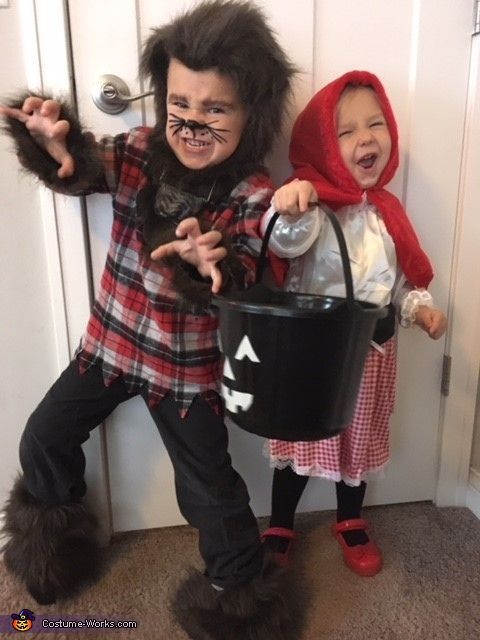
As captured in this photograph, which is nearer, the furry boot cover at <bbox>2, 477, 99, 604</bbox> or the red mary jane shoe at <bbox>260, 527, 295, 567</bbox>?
the furry boot cover at <bbox>2, 477, 99, 604</bbox>

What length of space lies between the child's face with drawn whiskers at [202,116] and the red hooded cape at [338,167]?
0.14m

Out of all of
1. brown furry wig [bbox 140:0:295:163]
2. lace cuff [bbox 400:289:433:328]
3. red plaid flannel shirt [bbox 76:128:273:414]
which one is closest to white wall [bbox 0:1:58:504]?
red plaid flannel shirt [bbox 76:128:273:414]

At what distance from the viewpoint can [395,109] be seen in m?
1.02

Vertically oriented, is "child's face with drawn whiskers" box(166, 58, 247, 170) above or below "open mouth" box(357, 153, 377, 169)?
above

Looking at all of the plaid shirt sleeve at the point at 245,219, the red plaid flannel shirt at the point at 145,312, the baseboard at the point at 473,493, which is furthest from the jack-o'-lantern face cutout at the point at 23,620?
the baseboard at the point at 473,493

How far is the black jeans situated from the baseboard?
571mm

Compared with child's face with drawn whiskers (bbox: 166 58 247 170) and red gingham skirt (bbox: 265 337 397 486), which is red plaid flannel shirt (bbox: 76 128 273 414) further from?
red gingham skirt (bbox: 265 337 397 486)

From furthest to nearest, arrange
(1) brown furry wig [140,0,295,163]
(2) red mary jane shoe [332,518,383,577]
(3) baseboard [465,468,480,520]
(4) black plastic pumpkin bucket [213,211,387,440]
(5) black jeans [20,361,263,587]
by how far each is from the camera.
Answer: (3) baseboard [465,468,480,520], (2) red mary jane shoe [332,518,383,577], (5) black jeans [20,361,263,587], (1) brown furry wig [140,0,295,163], (4) black plastic pumpkin bucket [213,211,387,440]

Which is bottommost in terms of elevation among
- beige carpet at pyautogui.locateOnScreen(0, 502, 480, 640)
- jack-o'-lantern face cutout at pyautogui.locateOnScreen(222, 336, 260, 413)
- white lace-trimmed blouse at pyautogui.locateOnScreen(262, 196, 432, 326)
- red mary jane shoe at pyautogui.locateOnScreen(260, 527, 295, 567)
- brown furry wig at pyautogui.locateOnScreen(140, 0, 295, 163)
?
beige carpet at pyautogui.locateOnScreen(0, 502, 480, 640)

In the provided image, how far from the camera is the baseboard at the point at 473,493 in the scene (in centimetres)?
120

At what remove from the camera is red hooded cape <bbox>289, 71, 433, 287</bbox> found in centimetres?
89

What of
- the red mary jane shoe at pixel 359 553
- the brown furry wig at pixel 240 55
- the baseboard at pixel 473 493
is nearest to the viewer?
the brown furry wig at pixel 240 55

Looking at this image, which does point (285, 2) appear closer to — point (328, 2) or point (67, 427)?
point (328, 2)

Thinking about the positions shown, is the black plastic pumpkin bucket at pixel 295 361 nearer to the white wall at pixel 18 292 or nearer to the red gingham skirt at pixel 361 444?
the red gingham skirt at pixel 361 444
